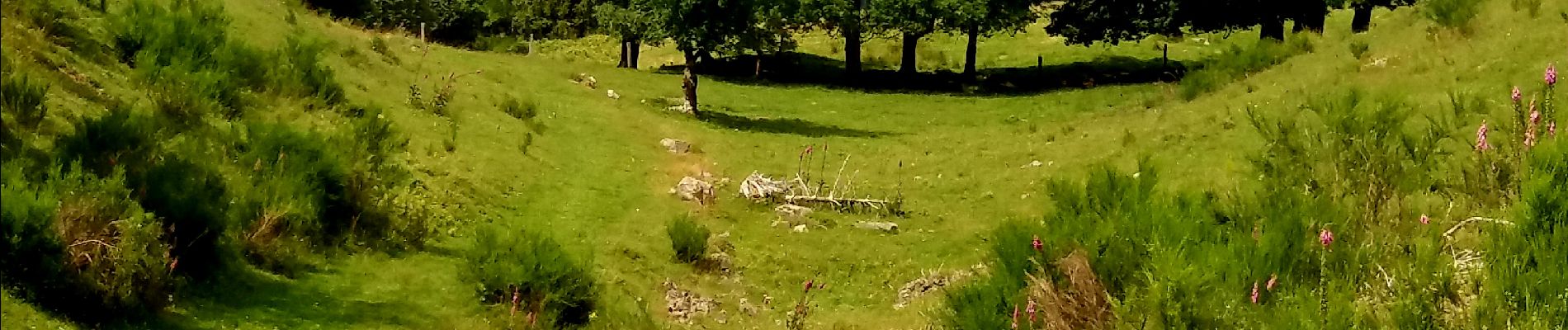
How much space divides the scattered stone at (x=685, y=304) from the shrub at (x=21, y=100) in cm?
572

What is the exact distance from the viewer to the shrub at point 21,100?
8328 millimetres

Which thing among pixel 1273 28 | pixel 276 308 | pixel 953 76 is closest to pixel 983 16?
pixel 953 76

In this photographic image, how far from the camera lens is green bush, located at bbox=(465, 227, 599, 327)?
407 inches

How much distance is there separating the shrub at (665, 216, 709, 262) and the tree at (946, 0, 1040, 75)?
25.1m

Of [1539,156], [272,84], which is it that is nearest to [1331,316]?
[1539,156]

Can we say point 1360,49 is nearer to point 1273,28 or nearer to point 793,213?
point 793,213

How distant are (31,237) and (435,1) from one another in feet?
190

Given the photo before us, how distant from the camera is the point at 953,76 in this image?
41250mm

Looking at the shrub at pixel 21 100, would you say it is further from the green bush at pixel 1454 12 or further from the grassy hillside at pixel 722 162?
the green bush at pixel 1454 12

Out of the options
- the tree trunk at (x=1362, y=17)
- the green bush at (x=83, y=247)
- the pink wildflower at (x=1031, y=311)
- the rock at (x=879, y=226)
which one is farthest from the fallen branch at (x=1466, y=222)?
the tree trunk at (x=1362, y=17)

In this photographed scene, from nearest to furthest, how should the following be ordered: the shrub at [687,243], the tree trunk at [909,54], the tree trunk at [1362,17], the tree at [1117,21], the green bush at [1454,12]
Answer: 1. the shrub at [687,243]
2. the green bush at [1454,12]
3. the tree trunk at [1362,17]
4. the tree at [1117,21]
5. the tree trunk at [909,54]

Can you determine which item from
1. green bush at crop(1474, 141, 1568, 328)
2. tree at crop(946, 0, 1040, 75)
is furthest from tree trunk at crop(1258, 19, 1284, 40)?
green bush at crop(1474, 141, 1568, 328)

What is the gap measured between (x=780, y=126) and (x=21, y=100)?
62.4ft

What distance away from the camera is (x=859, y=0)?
41375 mm
